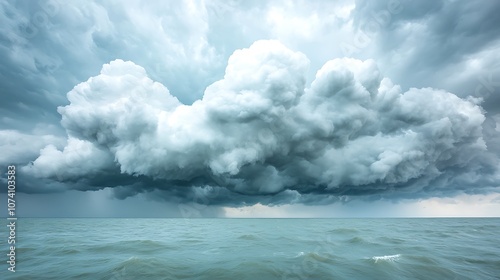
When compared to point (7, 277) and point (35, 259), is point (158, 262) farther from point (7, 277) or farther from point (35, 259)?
point (35, 259)

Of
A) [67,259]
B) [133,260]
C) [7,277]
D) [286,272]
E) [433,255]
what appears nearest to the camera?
[7,277]

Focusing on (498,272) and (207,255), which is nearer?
(498,272)

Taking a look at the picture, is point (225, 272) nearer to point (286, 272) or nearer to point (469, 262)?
point (286, 272)

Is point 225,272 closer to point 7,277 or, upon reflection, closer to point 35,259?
point 7,277

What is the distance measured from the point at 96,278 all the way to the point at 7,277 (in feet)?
21.9

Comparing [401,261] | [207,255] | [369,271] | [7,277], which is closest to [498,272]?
[401,261]

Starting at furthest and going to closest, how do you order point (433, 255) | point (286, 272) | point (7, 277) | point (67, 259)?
point (433, 255)
point (67, 259)
point (286, 272)
point (7, 277)

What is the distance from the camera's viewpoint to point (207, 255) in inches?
1141

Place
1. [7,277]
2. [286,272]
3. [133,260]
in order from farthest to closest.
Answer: [133,260] → [286,272] → [7,277]

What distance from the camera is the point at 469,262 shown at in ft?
81.2

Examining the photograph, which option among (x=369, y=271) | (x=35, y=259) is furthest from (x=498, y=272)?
(x=35, y=259)

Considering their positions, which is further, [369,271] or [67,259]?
[67,259]

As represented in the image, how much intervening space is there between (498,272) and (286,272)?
17.8 metres

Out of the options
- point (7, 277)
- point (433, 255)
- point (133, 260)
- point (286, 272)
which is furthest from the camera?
point (433, 255)
